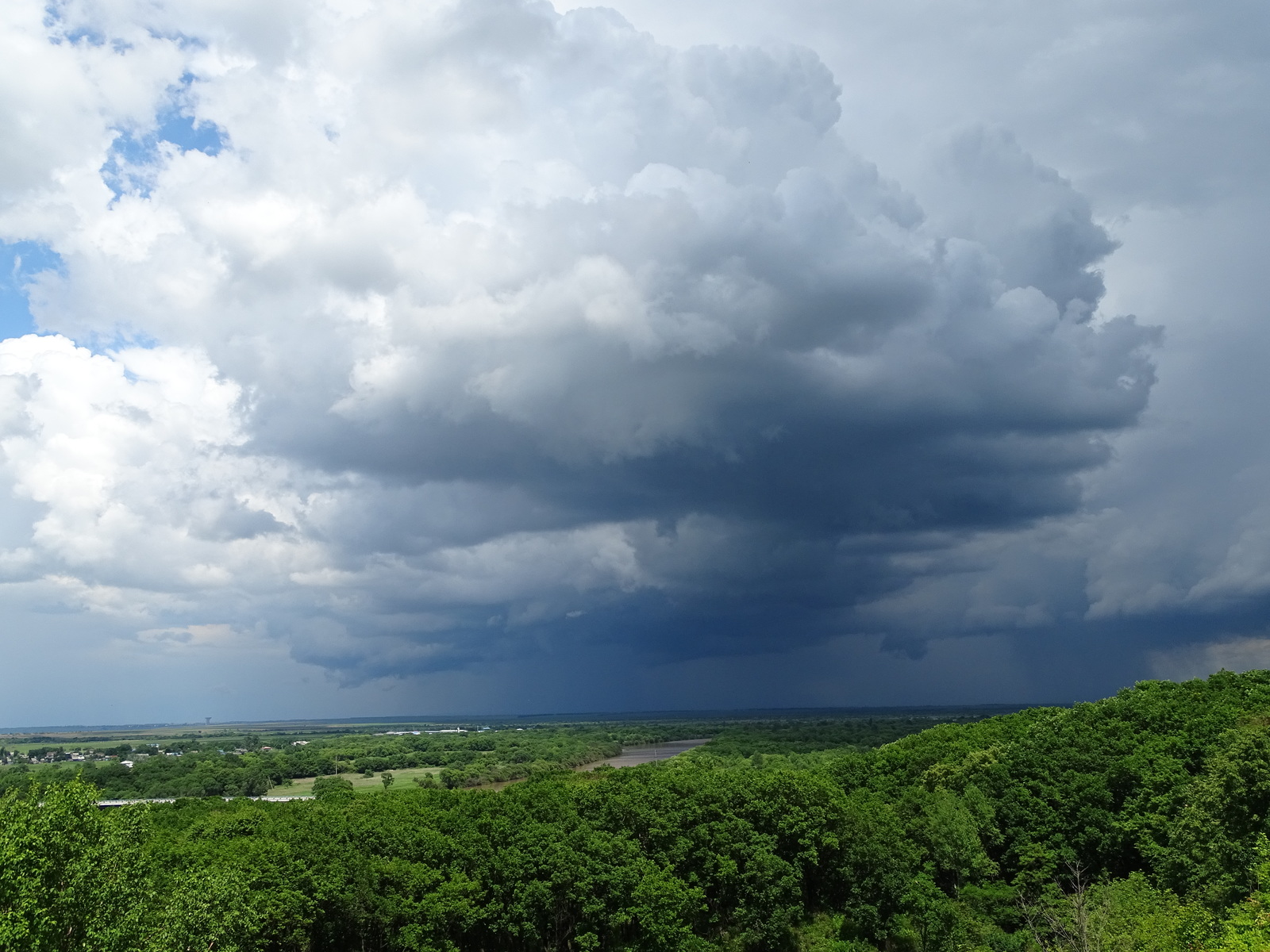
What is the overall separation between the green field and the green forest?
228 ft

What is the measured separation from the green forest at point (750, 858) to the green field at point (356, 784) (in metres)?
69.4

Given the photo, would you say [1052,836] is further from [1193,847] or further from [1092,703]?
[1092,703]

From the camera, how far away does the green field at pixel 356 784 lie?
14912 centimetres

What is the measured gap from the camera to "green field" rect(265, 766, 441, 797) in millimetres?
149125

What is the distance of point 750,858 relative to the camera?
64.8 m

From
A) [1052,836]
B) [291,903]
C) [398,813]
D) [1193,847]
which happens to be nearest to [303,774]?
[398,813]

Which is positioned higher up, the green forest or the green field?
the green forest

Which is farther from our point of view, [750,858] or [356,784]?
[356,784]

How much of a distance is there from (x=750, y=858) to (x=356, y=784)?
384 ft

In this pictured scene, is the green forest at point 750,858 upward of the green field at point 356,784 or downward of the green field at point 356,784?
upward

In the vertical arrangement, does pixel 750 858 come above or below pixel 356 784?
above

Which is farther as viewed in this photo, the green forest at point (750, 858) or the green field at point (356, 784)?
the green field at point (356, 784)

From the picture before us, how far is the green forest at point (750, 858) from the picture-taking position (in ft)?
160

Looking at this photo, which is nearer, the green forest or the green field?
the green forest
